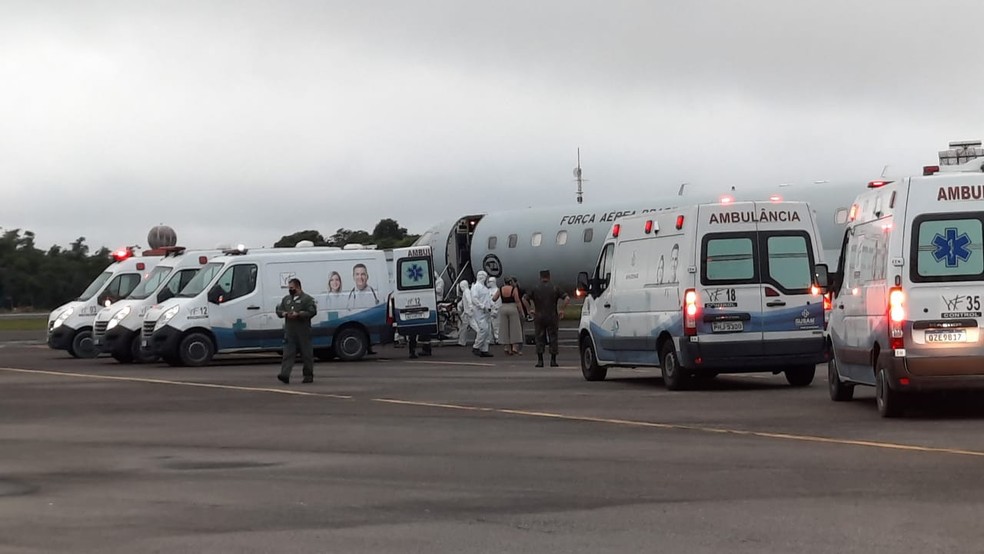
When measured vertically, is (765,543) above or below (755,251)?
below

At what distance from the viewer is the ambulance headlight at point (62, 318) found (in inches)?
1528

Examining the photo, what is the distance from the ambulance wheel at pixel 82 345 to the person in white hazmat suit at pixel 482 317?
30.0ft

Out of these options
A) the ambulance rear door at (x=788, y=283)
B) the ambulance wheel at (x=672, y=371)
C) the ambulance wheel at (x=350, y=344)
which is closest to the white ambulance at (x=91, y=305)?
the ambulance wheel at (x=350, y=344)

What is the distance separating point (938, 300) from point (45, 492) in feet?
28.3

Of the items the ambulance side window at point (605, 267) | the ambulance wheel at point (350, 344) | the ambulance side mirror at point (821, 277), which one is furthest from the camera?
the ambulance wheel at point (350, 344)

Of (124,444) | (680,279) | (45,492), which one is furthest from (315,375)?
(45,492)

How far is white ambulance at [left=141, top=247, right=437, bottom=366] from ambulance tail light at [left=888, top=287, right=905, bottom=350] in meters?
18.4

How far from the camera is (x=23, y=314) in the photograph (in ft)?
323

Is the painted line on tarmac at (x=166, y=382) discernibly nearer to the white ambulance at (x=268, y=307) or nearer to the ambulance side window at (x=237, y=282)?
the white ambulance at (x=268, y=307)

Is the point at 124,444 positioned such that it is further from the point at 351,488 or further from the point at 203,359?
the point at 203,359

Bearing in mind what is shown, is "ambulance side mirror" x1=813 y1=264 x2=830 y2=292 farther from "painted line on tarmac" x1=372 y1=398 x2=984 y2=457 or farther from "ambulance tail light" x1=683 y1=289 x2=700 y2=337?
"painted line on tarmac" x1=372 y1=398 x2=984 y2=457

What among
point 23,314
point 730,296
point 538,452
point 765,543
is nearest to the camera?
point 765,543

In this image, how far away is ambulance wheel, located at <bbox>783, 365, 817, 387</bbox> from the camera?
72.4 feet

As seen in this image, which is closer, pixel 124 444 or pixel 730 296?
pixel 124 444
